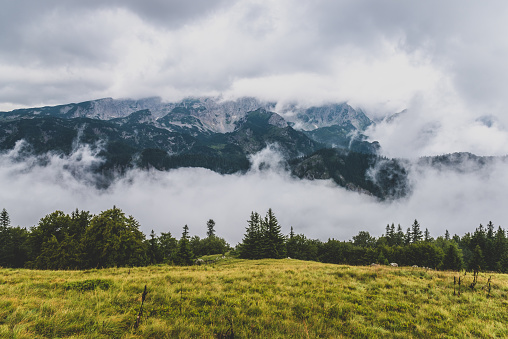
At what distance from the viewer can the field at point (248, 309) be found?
901 cm

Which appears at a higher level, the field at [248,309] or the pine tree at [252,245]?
the field at [248,309]

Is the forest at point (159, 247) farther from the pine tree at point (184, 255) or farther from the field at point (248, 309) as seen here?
the field at point (248, 309)

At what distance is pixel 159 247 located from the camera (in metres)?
78.8

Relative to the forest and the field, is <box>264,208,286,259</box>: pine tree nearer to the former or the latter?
the forest

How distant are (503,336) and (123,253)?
48884 mm

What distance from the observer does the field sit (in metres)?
9.01

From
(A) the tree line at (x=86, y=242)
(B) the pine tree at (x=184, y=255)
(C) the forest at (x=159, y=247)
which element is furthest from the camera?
(B) the pine tree at (x=184, y=255)

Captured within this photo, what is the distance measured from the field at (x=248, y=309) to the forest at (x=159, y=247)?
497 inches

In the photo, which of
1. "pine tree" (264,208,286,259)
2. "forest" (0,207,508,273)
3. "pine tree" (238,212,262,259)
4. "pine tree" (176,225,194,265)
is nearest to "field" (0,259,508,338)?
"forest" (0,207,508,273)

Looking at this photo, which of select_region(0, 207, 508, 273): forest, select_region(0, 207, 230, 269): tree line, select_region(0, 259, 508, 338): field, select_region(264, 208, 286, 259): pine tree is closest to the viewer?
select_region(0, 259, 508, 338): field

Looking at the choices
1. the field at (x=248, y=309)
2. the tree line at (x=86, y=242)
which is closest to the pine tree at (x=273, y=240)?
the tree line at (x=86, y=242)

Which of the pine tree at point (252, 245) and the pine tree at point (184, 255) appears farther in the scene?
the pine tree at point (252, 245)

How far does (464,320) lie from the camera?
11.4 meters

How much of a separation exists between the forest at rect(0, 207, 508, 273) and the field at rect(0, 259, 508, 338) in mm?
12620
